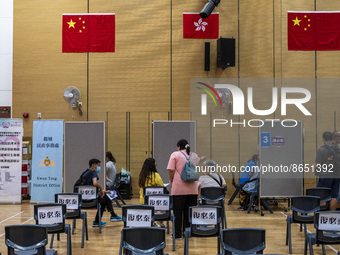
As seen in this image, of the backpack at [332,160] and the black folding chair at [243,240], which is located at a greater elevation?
the backpack at [332,160]

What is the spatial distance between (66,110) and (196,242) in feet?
20.8

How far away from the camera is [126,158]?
12.5 meters

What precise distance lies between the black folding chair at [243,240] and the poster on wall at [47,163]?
7.41m

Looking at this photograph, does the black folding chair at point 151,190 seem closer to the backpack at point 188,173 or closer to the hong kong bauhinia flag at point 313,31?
the backpack at point 188,173

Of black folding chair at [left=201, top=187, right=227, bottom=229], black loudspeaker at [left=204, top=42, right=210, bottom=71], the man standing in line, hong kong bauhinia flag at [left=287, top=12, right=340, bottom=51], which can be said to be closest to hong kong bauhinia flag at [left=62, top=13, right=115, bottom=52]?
black loudspeaker at [left=204, top=42, right=210, bottom=71]

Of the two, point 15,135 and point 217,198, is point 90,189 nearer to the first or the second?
point 217,198

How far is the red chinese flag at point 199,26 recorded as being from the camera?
493 inches

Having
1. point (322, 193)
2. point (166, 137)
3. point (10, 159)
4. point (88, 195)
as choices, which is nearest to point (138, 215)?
point (88, 195)

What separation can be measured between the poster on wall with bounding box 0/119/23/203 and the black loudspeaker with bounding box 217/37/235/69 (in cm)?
539

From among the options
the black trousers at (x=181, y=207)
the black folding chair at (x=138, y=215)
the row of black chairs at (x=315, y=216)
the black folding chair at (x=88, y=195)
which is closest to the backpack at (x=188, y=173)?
the black trousers at (x=181, y=207)

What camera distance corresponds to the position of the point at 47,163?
11.2 meters

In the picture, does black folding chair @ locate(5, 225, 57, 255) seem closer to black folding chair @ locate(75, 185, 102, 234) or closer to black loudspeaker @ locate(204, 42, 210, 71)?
black folding chair @ locate(75, 185, 102, 234)

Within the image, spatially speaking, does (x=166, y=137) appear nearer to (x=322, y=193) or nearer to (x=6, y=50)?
(x=322, y=193)

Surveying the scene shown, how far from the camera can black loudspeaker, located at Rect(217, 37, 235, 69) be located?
475 inches
